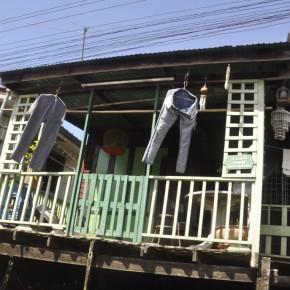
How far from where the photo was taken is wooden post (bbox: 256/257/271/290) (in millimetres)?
5691

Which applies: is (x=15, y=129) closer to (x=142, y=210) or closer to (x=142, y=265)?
(x=142, y=210)

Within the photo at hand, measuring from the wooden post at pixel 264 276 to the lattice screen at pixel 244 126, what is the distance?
133 centimetres

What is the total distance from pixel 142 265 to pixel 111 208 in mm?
1099

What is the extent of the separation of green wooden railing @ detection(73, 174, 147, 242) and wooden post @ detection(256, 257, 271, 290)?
1.89 meters

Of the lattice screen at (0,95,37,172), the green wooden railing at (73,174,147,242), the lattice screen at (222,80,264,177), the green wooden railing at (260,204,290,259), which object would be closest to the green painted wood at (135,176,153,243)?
the green wooden railing at (73,174,147,242)

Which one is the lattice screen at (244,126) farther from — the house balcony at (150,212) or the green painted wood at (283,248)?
the green painted wood at (283,248)

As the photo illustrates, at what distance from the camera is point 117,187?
275 inches

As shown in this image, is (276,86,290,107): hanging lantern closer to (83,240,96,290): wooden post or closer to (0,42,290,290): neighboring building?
(0,42,290,290): neighboring building

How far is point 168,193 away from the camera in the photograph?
7766 millimetres

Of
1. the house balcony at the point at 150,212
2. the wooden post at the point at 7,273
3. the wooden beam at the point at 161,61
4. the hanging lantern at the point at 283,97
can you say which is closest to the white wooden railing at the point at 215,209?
the house balcony at the point at 150,212

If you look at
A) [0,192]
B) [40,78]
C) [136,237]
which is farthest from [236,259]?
[40,78]

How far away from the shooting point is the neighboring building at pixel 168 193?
20.6ft

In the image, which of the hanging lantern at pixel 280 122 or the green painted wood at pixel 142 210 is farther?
the hanging lantern at pixel 280 122

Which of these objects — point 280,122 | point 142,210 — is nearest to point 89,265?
point 142,210
